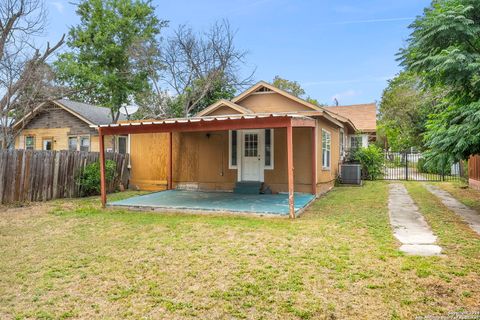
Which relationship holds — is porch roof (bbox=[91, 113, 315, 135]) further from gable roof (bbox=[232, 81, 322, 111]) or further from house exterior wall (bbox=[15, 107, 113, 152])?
house exterior wall (bbox=[15, 107, 113, 152])

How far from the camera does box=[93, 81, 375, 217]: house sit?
10.4 m

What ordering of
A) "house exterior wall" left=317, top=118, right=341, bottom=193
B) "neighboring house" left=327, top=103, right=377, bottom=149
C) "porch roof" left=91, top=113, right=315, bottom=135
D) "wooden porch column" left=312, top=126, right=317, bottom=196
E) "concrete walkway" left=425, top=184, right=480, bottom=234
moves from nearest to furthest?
"concrete walkway" left=425, top=184, right=480, bottom=234 < "porch roof" left=91, top=113, right=315, bottom=135 < "wooden porch column" left=312, top=126, right=317, bottom=196 < "house exterior wall" left=317, top=118, right=341, bottom=193 < "neighboring house" left=327, top=103, right=377, bottom=149

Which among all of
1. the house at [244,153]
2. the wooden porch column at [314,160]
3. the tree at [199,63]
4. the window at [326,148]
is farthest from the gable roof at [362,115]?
the wooden porch column at [314,160]

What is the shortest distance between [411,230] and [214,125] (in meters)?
4.73

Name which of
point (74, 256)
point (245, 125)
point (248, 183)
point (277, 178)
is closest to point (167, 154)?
point (248, 183)

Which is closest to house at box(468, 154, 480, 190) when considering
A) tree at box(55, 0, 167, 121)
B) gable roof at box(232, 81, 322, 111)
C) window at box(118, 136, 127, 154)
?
gable roof at box(232, 81, 322, 111)

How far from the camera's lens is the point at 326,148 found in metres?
12.1

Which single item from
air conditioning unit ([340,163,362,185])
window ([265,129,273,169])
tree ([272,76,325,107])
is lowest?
air conditioning unit ([340,163,362,185])

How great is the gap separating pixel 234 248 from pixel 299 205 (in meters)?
3.51

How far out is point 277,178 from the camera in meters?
10.8

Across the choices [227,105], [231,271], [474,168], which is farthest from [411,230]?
[474,168]

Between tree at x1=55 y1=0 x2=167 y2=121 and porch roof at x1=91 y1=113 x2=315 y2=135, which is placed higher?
tree at x1=55 y1=0 x2=167 y2=121

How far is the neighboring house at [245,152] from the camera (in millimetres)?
10414

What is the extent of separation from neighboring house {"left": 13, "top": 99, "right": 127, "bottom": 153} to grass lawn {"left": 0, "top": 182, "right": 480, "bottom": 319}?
42.6 feet
